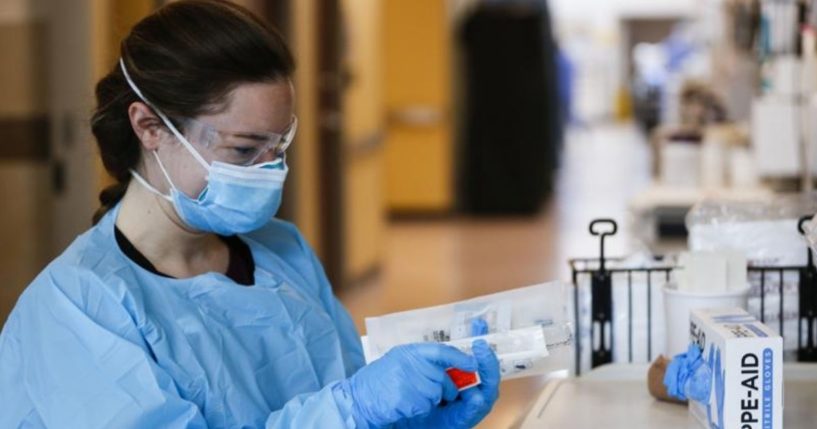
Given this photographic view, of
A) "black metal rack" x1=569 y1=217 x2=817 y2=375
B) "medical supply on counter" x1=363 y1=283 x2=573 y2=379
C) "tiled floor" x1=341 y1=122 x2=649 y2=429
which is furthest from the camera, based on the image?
"tiled floor" x1=341 y1=122 x2=649 y2=429

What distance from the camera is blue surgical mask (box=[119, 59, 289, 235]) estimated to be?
1995 millimetres

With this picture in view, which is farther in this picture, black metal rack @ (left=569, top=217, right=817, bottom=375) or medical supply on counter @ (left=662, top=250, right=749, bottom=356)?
black metal rack @ (left=569, top=217, right=817, bottom=375)

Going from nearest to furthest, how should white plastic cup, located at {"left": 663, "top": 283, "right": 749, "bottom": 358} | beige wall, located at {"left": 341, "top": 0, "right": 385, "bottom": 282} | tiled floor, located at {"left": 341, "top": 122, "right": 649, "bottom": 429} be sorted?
1. white plastic cup, located at {"left": 663, "top": 283, "right": 749, "bottom": 358}
2. tiled floor, located at {"left": 341, "top": 122, "right": 649, "bottom": 429}
3. beige wall, located at {"left": 341, "top": 0, "right": 385, "bottom": 282}

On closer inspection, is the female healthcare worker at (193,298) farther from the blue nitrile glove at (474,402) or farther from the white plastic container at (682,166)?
the white plastic container at (682,166)

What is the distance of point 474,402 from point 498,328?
116 millimetres

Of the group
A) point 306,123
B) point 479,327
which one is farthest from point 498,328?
point 306,123

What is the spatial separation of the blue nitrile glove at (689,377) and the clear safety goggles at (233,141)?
2.19 ft

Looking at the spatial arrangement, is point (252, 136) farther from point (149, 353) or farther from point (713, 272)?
point (713, 272)

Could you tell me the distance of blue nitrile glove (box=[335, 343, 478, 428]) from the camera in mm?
1807

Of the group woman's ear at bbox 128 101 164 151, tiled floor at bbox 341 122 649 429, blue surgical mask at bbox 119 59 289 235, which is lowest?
tiled floor at bbox 341 122 649 429

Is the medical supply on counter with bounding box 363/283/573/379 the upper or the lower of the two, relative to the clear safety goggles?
lower

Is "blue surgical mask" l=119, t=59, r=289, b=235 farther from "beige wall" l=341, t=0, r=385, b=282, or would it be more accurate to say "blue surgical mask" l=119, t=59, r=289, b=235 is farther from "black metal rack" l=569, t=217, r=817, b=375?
"beige wall" l=341, t=0, r=385, b=282

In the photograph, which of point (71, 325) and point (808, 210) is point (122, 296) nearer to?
point (71, 325)

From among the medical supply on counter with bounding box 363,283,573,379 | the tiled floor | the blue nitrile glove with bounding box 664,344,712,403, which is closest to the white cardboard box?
the blue nitrile glove with bounding box 664,344,712,403
